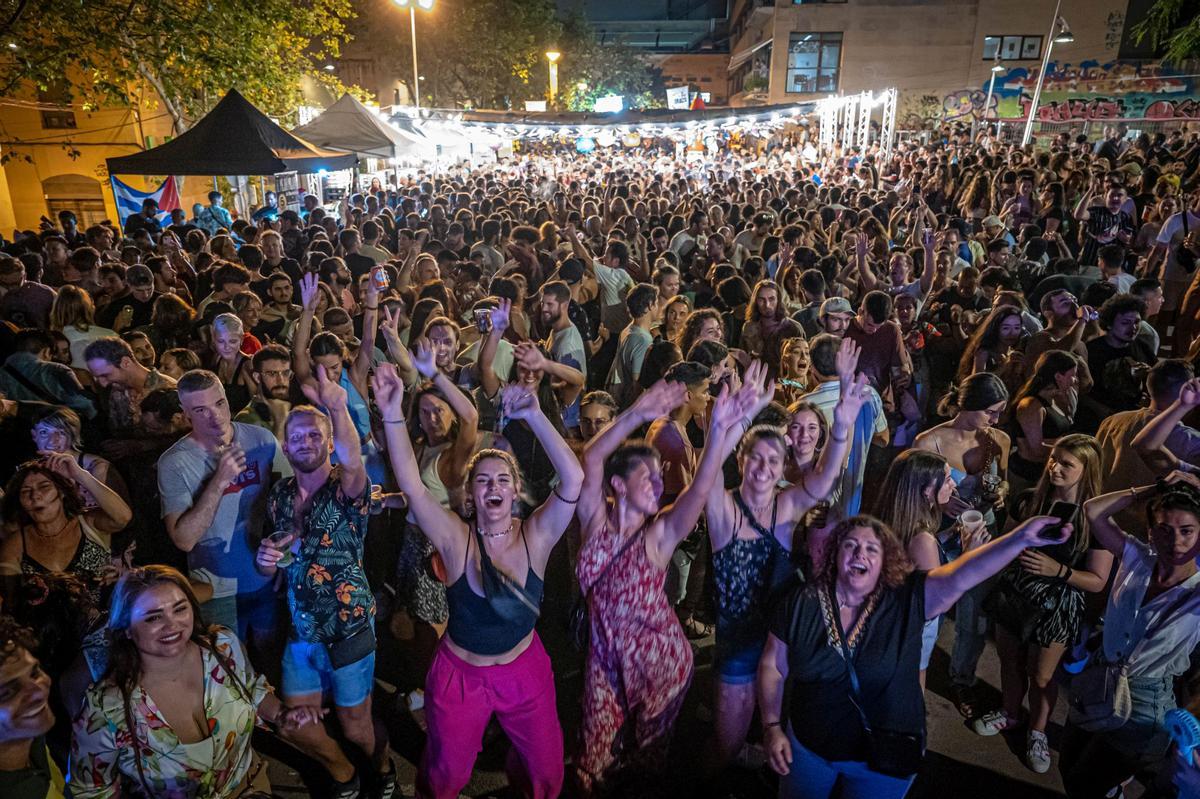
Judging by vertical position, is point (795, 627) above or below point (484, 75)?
below

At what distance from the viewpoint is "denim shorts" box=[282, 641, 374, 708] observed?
9.53ft

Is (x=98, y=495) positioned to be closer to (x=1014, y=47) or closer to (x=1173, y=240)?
(x=1173, y=240)

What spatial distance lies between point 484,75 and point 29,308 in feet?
112

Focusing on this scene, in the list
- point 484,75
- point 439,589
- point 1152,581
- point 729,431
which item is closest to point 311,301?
point 439,589

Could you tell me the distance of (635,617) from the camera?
2719 mm

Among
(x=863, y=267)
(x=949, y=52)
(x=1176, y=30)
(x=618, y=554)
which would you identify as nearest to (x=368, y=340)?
(x=618, y=554)

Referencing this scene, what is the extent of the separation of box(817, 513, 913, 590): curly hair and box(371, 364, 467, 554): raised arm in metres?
1.38

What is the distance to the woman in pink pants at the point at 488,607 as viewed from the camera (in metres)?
2.67

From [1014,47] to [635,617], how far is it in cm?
4671

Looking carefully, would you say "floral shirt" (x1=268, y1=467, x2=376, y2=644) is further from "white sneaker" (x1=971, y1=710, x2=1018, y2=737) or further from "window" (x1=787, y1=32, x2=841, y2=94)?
"window" (x1=787, y1=32, x2=841, y2=94)

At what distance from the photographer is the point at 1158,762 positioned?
8.95 ft

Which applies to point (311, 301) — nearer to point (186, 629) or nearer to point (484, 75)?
point (186, 629)

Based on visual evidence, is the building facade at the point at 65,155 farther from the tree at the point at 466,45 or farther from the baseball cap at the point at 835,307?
the baseball cap at the point at 835,307

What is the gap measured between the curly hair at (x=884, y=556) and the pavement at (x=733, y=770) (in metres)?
1.32
